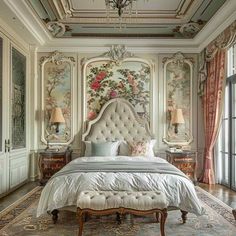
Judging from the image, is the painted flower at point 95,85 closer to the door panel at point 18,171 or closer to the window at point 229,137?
the door panel at point 18,171

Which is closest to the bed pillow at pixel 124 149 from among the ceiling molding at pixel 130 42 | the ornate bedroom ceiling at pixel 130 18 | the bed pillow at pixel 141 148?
the bed pillow at pixel 141 148

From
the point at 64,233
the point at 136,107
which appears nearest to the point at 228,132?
the point at 136,107

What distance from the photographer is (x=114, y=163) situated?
4.40 meters

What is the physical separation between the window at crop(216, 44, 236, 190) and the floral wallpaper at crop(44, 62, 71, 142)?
3303 millimetres

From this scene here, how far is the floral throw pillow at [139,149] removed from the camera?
578 cm

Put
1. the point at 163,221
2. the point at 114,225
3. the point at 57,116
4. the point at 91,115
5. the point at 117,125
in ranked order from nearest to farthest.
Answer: the point at 163,221
the point at 114,225
the point at 57,116
the point at 117,125
the point at 91,115

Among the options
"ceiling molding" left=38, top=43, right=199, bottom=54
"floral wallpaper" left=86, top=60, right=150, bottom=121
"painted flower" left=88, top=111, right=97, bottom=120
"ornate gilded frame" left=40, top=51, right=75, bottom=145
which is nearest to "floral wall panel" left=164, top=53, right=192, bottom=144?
"ceiling molding" left=38, top=43, right=199, bottom=54

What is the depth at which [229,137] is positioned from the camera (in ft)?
19.4

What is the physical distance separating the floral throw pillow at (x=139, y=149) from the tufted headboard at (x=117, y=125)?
55 centimetres

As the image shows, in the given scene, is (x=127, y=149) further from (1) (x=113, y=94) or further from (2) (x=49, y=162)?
(2) (x=49, y=162)

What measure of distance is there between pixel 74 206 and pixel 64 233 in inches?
13.6

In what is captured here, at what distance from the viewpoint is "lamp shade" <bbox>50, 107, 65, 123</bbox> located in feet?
20.9

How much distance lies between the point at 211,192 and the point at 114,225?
97.6 inches

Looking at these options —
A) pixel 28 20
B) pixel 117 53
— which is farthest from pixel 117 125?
pixel 28 20
